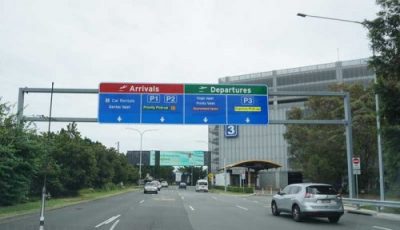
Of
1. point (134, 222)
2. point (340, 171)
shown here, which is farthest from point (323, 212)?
point (340, 171)

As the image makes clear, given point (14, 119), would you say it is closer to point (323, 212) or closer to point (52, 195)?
point (52, 195)

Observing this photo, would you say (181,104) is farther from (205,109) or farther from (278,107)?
(278,107)

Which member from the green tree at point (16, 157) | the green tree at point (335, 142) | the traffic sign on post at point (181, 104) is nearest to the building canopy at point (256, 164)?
the green tree at point (335, 142)

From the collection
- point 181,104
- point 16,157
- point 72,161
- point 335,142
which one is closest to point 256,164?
point 335,142

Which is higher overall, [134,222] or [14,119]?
[14,119]

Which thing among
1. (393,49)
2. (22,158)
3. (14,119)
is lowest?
(22,158)

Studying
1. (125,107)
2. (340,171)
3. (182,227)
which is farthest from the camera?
(340,171)

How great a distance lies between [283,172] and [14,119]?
8171 cm

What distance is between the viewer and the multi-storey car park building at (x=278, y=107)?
101000 millimetres

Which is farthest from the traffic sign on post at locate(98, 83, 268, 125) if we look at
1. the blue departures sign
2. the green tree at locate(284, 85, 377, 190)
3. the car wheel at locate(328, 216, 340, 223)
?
the green tree at locate(284, 85, 377, 190)

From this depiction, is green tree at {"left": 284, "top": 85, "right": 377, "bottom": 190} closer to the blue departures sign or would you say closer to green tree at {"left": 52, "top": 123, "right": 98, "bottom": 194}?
the blue departures sign

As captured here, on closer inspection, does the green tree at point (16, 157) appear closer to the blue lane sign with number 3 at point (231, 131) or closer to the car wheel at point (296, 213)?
the car wheel at point (296, 213)

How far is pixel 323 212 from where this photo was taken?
66.9 feet

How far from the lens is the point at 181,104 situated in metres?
30.8
